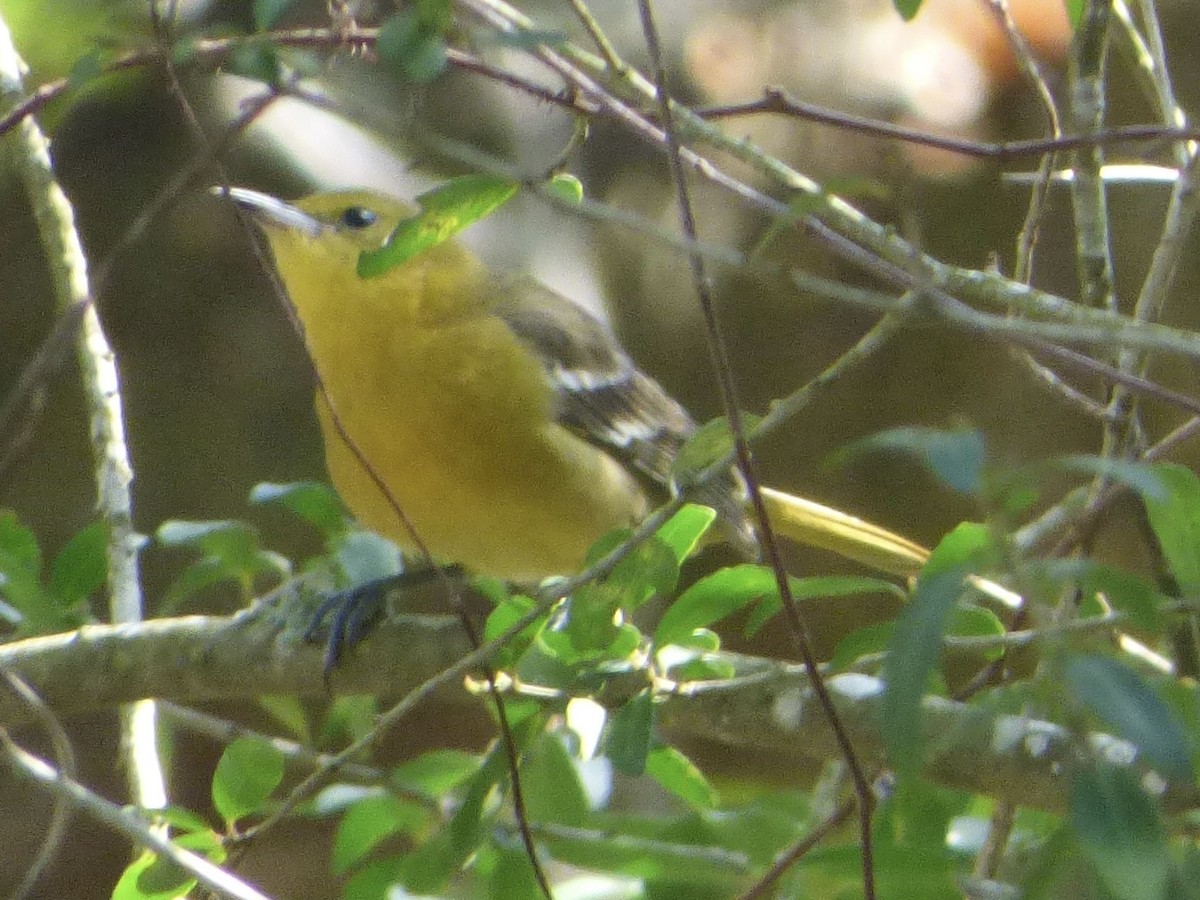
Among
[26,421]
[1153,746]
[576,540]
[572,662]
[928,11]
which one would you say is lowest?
[576,540]

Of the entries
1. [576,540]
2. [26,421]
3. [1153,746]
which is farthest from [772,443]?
[1153,746]

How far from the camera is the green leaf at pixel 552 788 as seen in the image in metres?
2.29

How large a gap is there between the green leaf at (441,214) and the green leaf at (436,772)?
99 centimetres

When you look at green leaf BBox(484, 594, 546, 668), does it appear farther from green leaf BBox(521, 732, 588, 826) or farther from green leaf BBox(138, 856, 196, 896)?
green leaf BBox(138, 856, 196, 896)

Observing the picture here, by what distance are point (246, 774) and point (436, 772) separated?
423 millimetres

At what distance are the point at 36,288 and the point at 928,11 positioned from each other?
10.3 feet

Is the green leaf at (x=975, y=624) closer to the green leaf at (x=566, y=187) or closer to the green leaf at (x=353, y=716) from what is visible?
the green leaf at (x=566, y=187)

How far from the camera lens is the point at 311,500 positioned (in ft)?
8.87

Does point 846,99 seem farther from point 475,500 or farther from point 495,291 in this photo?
point 475,500

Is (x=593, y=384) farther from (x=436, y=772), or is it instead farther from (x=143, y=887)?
(x=143, y=887)

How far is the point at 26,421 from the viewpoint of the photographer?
1.86 metres

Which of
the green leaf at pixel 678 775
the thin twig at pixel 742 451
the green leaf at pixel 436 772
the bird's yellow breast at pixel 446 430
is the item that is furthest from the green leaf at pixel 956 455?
the bird's yellow breast at pixel 446 430

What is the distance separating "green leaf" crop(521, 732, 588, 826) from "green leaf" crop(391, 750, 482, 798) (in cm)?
13

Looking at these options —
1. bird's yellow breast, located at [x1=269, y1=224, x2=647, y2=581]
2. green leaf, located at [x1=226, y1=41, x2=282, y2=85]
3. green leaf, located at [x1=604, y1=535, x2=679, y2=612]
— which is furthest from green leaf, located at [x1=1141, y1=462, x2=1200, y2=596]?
bird's yellow breast, located at [x1=269, y1=224, x2=647, y2=581]
